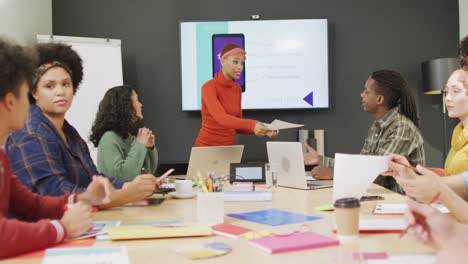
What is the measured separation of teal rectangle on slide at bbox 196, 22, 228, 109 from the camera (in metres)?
4.38

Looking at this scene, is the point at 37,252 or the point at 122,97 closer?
the point at 37,252

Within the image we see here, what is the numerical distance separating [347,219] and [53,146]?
43.3 inches

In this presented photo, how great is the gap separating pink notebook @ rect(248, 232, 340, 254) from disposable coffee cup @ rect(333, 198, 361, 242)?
3 centimetres

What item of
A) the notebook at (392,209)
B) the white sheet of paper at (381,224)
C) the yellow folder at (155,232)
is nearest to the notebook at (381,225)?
the white sheet of paper at (381,224)

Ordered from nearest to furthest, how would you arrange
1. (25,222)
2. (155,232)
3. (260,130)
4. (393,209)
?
1. (25,222)
2. (155,232)
3. (393,209)
4. (260,130)

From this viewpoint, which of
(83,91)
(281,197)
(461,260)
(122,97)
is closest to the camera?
(461,260)

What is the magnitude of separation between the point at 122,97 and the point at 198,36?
169 cm

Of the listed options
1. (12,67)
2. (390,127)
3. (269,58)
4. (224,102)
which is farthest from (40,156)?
(269,58)

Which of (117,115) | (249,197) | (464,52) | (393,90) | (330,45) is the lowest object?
(249,197)

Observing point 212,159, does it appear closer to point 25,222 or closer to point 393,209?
point 393,209

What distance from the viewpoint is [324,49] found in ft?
14.3

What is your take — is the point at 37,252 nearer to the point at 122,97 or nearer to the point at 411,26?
the point at 122,97

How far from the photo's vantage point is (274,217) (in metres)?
1.52

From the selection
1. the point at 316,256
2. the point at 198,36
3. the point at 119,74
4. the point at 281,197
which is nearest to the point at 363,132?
the point at 198,36
